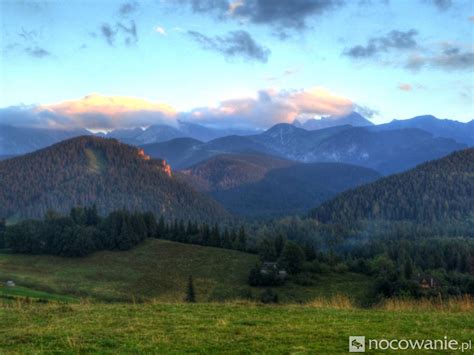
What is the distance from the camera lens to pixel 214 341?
13.7m

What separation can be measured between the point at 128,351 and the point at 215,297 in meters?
60.9

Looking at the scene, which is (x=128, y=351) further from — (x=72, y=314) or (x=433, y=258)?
(x=433, y=258)

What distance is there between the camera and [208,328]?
51.5 feet

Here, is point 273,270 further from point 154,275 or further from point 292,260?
point 154,275

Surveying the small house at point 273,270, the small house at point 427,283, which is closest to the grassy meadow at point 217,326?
the small house at point 427,283

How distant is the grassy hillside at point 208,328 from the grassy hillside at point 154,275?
150ft

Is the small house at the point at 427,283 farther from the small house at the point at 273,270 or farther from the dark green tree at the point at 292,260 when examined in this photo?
the small house at the point at 273,270

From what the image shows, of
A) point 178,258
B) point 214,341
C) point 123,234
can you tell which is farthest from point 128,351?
point 123,234

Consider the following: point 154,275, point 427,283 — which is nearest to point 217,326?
point 427,283

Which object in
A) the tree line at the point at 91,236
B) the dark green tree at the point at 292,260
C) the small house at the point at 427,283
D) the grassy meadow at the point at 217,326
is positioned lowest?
the small house at the point at 427,283

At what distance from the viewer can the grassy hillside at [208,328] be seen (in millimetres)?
13234

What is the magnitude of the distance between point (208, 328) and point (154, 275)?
79.5 metres

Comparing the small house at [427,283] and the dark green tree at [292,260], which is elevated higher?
the dark green tree at [292,260]

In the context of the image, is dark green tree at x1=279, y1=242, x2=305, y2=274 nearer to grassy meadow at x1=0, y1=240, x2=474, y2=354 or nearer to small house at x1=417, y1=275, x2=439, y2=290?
small house at x1=417, y1=275, x2=439, y2=290
